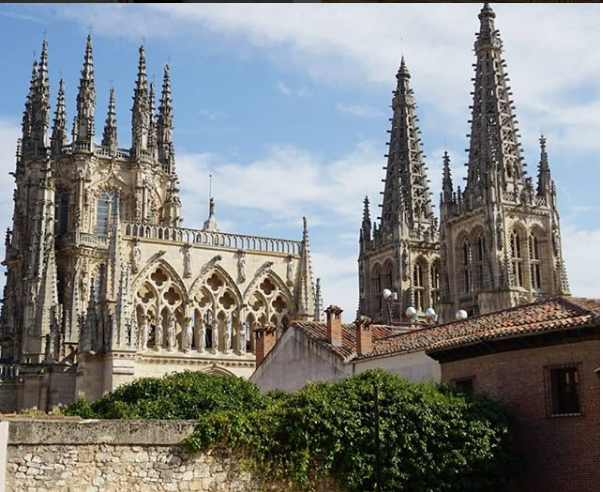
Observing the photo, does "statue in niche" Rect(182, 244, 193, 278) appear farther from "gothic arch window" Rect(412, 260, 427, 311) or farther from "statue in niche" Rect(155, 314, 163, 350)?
"gothic arch window" Rect(412, 260, 427, 311)

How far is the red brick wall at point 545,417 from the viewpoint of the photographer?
669 inches

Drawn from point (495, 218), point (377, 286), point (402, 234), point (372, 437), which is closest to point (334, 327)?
point (372, 437)

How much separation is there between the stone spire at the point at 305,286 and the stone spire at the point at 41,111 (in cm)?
1798

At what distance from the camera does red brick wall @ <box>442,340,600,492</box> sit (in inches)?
669

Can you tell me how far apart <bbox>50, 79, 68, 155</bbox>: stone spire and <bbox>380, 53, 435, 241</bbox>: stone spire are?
26682 millimetres

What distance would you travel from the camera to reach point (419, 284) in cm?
6669

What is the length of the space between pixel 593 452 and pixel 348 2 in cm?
1241

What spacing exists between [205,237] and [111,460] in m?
23.8

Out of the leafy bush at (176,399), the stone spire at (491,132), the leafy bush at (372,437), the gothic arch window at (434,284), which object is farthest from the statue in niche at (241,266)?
the gothic arch window at (434,284)

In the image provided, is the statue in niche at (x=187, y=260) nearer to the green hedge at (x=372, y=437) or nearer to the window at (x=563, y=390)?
the green hedge at (x=372, y=437)

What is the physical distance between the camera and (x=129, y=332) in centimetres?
3422

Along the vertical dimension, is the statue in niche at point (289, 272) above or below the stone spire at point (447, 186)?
below

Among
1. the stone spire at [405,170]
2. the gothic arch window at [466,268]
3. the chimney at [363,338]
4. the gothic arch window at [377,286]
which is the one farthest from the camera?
the stone spire at [405,170]

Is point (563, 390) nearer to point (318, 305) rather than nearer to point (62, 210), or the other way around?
point (318, 305)
